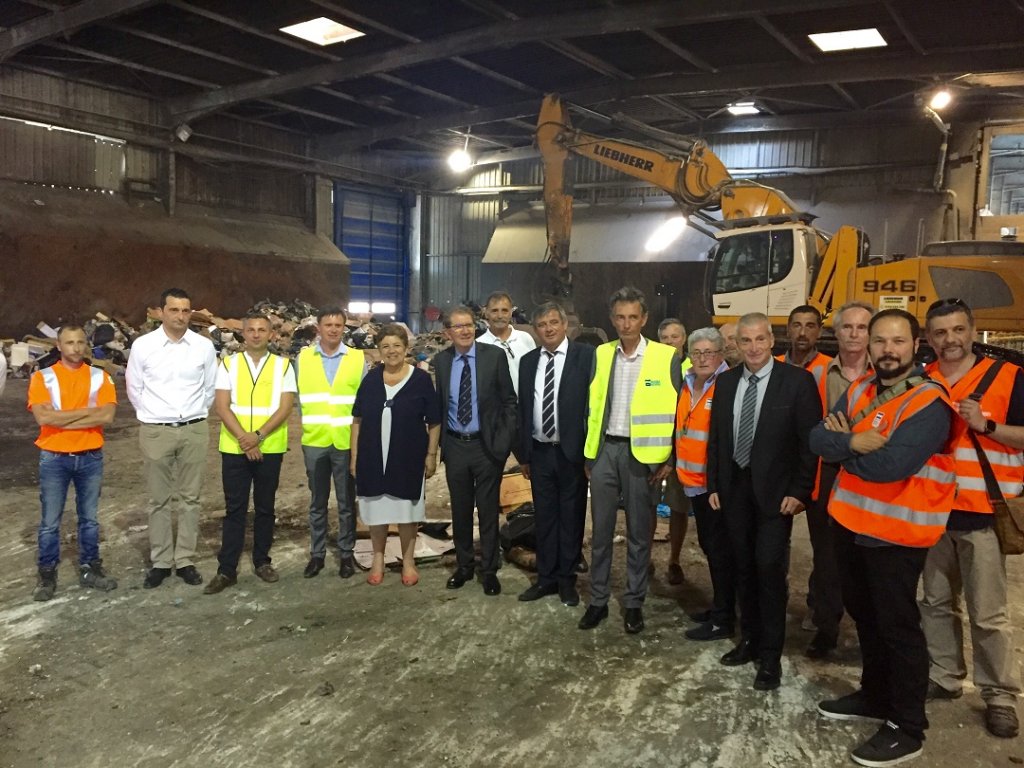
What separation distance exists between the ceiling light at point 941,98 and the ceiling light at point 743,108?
11.7 feet

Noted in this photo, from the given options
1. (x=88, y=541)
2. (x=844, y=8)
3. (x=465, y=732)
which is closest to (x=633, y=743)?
(x=465, y=732)

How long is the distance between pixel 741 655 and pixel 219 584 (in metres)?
3.08

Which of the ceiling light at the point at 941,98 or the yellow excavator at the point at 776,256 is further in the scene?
the ceiling light at the point at 941,98

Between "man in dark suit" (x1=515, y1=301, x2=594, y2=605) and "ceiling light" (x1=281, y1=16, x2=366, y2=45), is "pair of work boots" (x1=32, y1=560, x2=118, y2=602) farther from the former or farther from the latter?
"ceiling light" (x1=281, y1=16, x2=366, y2=45)

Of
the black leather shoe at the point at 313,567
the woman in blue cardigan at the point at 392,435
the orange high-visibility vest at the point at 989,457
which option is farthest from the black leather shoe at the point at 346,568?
the orange high-visibility vest at the point at 989,457

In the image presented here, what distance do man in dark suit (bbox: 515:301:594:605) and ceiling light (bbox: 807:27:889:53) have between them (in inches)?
411

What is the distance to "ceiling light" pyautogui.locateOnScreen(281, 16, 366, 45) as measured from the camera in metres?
12.3

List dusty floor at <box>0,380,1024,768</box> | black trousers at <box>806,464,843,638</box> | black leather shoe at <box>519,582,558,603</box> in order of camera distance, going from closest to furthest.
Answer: dusty floor at <box>0,380,1024,768</box> < black trousers at <box>806,464,843,638</box> < black leather shoe at <box>519,582,558,603</box>

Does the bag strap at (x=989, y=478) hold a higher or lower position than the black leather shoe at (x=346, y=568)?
higher

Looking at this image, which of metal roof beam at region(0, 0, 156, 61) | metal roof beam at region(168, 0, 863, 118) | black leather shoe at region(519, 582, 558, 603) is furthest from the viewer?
metal roof beam at region(0, 0, 156, 61)

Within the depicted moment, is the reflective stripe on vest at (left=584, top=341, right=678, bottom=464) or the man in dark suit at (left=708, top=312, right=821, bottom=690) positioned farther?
the reflective stripe on vest at (left=584, top=341, right=678, bottom=464)

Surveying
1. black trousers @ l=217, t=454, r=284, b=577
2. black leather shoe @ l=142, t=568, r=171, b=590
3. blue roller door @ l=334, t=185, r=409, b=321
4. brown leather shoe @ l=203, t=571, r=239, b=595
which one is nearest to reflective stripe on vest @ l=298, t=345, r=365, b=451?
black trousers @ l=217, t=454, r=284, b=577

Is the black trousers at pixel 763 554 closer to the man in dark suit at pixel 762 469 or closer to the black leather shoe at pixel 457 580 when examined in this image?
the man in dark suit at pixel 762 469

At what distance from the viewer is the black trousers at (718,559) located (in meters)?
3.93
